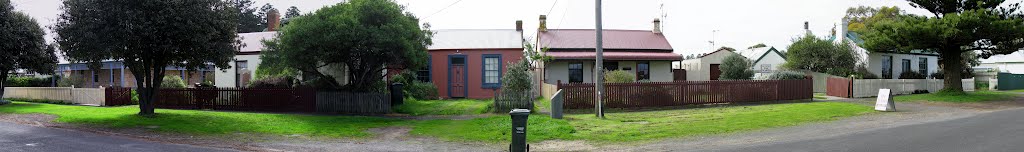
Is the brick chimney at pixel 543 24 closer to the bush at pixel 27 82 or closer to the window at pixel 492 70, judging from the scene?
the window at pixel 492 70

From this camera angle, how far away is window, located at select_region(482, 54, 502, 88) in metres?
26.5

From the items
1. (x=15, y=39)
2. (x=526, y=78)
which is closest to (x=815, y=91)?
(x=526, y=78)

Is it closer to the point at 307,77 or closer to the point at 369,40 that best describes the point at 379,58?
the point at 369,40

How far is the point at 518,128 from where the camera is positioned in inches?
352

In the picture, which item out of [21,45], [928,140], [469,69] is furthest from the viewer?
[469,69]

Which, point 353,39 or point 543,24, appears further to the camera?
point 543,24

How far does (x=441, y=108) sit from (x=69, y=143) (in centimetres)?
1065

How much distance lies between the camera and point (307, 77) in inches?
907

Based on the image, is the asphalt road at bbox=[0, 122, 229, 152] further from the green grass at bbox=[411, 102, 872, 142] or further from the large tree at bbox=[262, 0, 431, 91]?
the large tree at bbox=[262, 0, 431, 91]

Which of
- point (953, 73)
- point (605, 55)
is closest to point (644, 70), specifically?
point (605, 55)

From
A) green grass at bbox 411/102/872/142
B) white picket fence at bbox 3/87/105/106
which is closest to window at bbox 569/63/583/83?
green grass at bbox 411/102/872/142

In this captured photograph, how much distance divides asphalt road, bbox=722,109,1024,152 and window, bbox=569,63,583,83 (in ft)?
57.5

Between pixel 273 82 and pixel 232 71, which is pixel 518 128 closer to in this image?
A: pixel 273 82

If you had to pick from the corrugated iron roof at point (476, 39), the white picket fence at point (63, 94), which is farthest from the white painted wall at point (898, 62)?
the white picket fence at point (63, 94)
